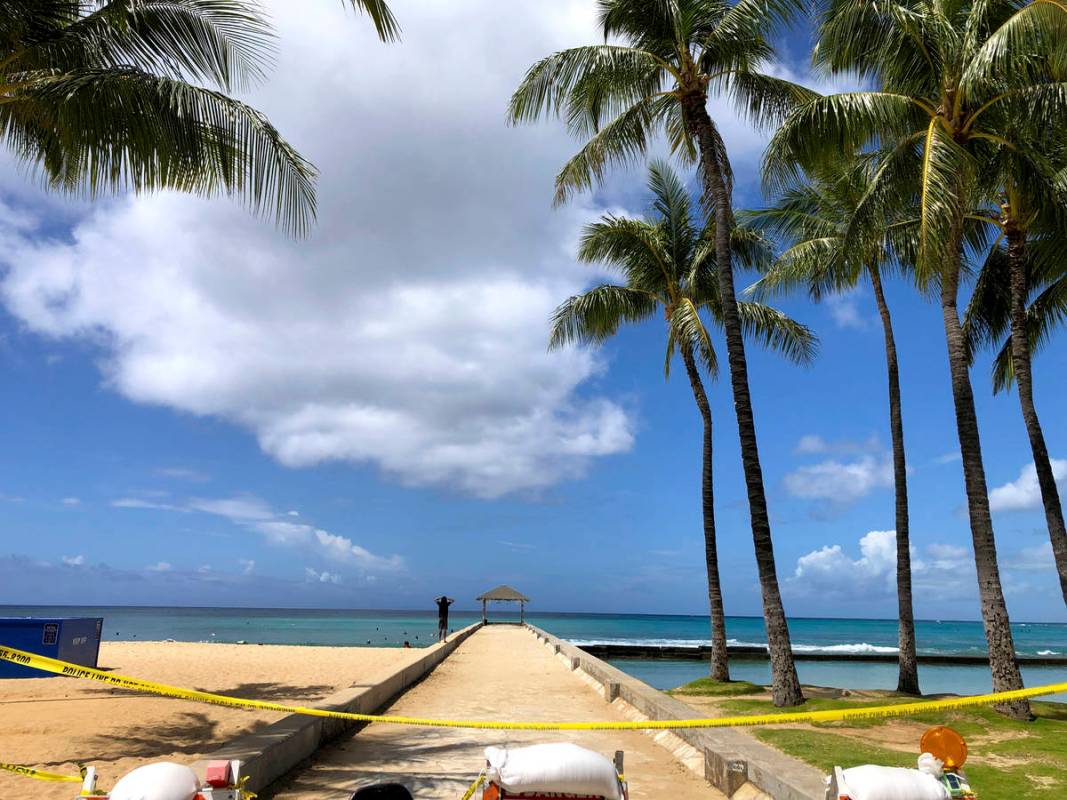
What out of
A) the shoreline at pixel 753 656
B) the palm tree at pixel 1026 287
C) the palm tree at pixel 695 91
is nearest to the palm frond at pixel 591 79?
the palm tree at pixel 695 91

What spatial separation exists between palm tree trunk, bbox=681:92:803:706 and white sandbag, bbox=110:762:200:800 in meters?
9.78

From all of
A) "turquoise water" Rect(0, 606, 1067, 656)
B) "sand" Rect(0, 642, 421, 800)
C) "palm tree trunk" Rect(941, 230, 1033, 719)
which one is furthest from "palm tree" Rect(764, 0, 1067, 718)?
"turquoise water" Rect(0, 606, 1067, 656)

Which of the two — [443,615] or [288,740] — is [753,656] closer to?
[443,615]

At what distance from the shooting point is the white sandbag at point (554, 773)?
12.0 ft

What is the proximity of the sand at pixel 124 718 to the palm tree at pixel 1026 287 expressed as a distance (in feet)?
41.8

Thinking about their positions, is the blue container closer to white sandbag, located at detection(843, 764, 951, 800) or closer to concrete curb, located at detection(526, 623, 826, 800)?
concrete curb, located at detection(526, 623, 826, 800)

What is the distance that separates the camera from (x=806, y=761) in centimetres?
700

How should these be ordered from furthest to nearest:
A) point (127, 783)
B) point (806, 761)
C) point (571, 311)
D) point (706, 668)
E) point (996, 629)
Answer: point (706, 668)
point (571, 311)
point (996, 629)
point (806, 761)
point (127, 783)

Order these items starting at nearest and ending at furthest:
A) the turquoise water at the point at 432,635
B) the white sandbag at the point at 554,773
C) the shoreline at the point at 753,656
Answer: the white sandbag at the point at 554,773, the shoreline at the point at 753,656, the turquoise water at the point at 432,635

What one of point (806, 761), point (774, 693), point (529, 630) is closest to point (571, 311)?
point (774, 693)

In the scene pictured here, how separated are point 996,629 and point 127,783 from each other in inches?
445

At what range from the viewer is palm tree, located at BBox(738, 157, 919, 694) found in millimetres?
14680

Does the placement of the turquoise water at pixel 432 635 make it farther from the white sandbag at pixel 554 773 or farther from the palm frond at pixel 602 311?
the white sandbag at pixel 554 773

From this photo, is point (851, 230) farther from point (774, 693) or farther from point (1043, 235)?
point (774, 693)
